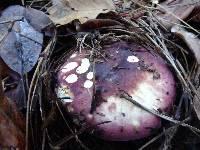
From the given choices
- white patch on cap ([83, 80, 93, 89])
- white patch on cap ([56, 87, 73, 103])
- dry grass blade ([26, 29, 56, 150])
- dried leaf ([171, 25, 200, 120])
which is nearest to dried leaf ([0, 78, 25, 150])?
dry grass blade ([26, 29, 56, 150])

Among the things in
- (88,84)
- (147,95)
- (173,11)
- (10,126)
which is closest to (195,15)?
(173,11)

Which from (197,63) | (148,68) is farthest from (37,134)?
(197,63)

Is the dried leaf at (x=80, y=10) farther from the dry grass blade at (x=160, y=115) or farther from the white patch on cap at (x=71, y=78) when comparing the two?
the dry grass blade at (x=160, y=115)

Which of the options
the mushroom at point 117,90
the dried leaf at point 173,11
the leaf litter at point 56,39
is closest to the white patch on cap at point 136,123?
the mushroom at point 117,90

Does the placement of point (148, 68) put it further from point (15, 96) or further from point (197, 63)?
point (15, 96)

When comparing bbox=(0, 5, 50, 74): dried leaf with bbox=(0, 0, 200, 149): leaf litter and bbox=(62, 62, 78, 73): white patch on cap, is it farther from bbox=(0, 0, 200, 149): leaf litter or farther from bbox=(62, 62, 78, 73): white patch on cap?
bbox=(62, 62, 78, 73): white patch on cap
